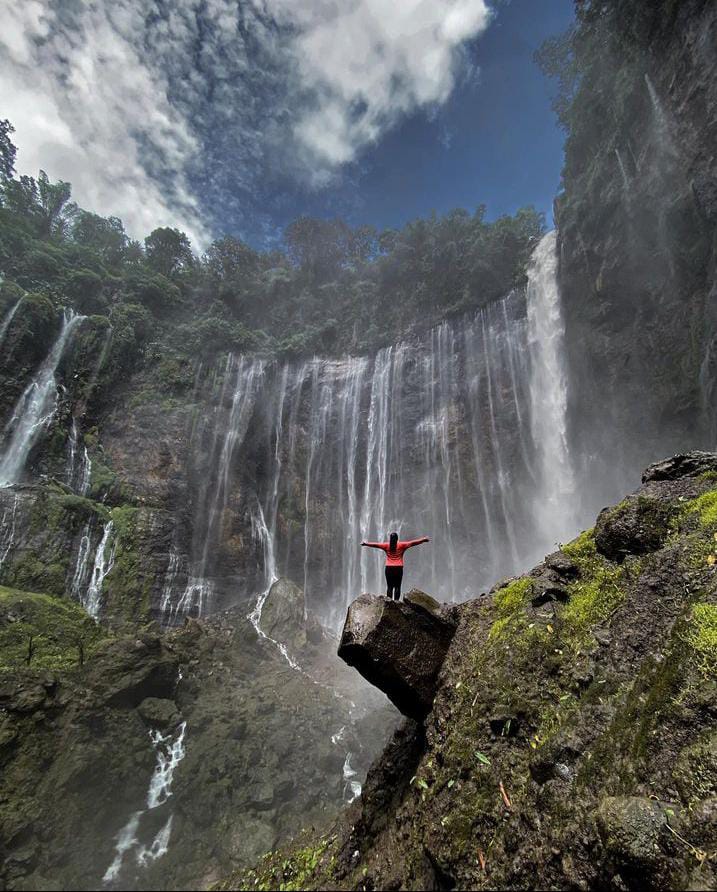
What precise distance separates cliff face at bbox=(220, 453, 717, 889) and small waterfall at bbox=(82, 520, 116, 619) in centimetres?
1562

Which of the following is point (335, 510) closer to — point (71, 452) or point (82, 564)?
point (82, 564)

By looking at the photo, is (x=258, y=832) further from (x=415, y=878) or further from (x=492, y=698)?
(x=492, y=698)

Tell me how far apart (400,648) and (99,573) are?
1743cm

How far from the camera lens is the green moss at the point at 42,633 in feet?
34.0

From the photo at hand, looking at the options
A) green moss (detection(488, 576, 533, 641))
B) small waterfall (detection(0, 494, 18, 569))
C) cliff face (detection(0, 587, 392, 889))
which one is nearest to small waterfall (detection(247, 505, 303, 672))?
cliff face (detection(0, 587, 392, 889))

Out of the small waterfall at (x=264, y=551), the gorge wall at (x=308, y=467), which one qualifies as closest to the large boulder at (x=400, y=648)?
the gorge wall at (x=308, y=467)

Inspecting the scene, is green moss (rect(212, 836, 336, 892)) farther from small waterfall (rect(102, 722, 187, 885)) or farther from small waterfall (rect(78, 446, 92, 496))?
small waterfall (rect(78, 446, 92, 496))

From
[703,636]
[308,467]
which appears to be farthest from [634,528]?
[308,467]

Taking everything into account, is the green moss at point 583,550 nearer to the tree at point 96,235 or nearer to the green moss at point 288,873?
the green moss at point 288,873

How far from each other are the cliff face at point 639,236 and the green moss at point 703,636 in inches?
517

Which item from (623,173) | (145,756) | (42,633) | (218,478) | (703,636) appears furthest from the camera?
(218,478)

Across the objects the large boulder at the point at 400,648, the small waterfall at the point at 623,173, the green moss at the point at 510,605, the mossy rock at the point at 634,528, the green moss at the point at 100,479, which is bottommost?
the large boulder at the point at 400,648

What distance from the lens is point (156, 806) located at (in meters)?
7.99

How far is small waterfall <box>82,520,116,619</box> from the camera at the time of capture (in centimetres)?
1625
